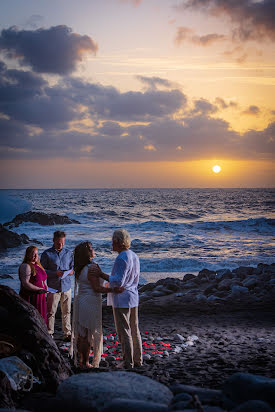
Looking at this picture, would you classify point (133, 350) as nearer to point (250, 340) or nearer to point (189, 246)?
point (250, 340)

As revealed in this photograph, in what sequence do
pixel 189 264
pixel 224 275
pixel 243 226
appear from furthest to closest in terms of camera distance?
1. pixel 243 226
2. pixel 189 264
3. pixel 224 275

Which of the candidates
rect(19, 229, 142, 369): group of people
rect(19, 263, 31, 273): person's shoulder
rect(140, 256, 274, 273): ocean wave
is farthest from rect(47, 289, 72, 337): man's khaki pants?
rect(140, 256, 274, 273): ocean wave

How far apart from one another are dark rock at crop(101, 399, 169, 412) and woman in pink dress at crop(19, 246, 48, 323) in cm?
316

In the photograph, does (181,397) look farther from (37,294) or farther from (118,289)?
(37,294)

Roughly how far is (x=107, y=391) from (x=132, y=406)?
0.46m

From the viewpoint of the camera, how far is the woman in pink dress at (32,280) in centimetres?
608

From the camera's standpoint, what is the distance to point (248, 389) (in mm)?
3471

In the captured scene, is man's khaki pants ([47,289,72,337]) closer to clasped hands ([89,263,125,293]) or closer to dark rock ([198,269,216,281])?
clasped hands ([89,263,125,293])

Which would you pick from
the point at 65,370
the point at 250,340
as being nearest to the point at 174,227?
the point at 250,340

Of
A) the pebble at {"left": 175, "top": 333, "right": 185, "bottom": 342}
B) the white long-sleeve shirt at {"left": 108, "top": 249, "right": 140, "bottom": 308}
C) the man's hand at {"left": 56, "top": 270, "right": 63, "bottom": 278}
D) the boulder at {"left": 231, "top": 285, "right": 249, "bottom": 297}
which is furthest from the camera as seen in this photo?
the boulder at {"left": 231, "top": 285, "right": 249, "bottom": 297}

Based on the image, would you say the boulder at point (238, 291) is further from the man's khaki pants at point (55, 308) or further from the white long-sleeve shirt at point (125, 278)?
the white long-sleeve shirt at point (125, 278)

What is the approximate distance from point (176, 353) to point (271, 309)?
4200mm

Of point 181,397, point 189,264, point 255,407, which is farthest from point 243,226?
point 255,407

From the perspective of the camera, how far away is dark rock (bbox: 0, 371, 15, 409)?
12.1 feet
